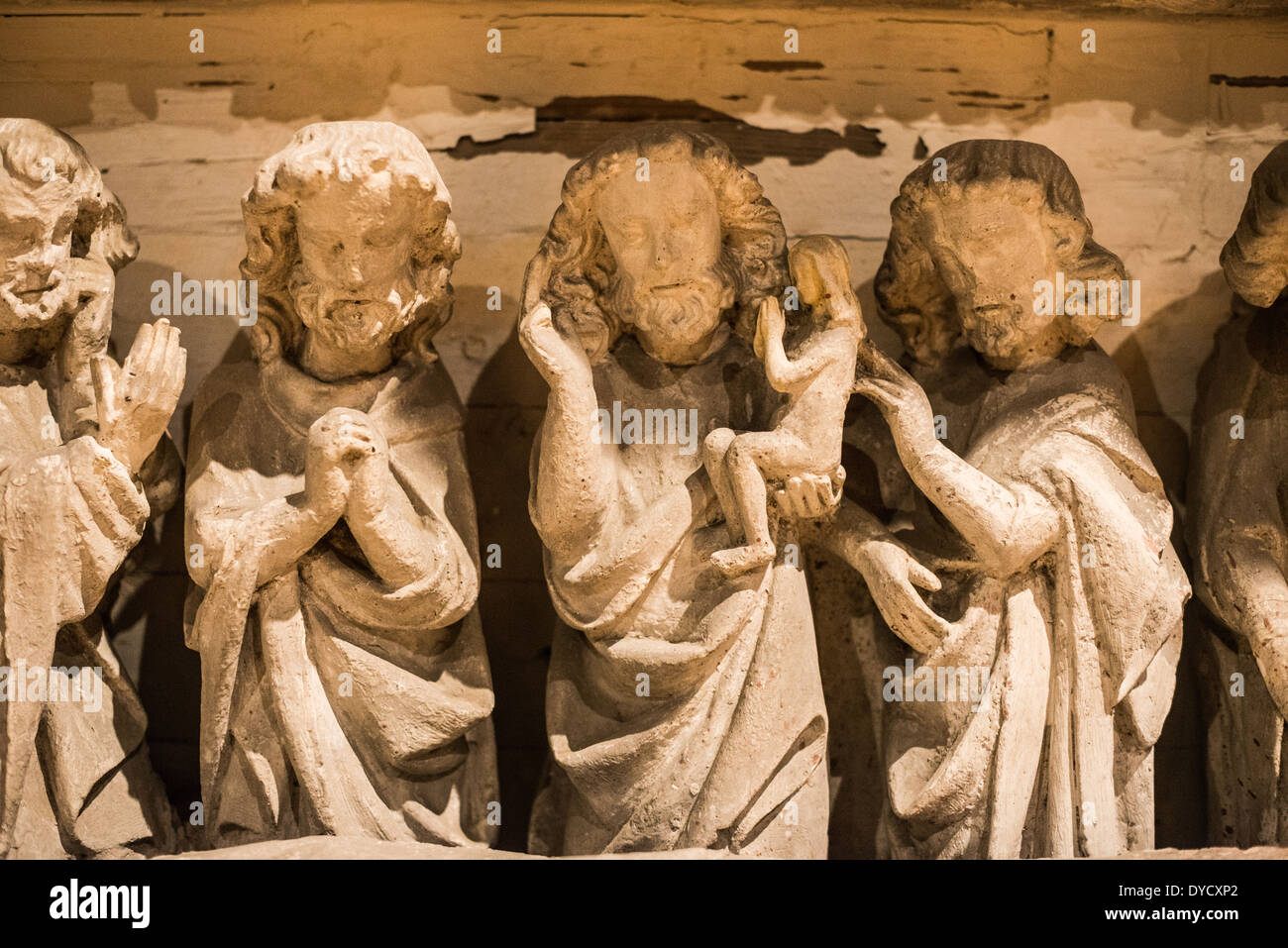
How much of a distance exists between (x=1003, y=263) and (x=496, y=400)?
1170 millimetres

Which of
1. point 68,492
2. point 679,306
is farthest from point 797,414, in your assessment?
point 68,492

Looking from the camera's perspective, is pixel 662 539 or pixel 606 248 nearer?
pixel 662 539

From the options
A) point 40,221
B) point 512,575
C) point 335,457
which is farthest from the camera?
point 512,575

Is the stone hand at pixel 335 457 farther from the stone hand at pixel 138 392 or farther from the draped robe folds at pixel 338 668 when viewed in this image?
the stone hand at pixel 138 392

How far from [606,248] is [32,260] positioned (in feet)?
3.64

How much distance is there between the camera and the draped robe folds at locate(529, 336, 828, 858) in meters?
3.42

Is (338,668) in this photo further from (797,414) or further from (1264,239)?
(1264,239)

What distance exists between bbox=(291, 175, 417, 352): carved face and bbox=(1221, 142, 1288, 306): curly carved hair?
1651 mm

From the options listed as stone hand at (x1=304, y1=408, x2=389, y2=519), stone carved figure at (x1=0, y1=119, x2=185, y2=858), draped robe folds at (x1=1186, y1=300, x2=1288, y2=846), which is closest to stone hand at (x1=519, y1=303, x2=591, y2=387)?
stone hand at (x1=304, y1=408, x2=389, y2=519)

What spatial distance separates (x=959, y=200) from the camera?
3.62 metres

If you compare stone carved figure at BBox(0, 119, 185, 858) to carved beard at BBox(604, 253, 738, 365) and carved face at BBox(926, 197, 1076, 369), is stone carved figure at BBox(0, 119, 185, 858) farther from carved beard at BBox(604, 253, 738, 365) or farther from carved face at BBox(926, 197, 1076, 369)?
carved face at BBox(926, 197, 1076, 369)

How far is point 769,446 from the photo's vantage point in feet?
11.3

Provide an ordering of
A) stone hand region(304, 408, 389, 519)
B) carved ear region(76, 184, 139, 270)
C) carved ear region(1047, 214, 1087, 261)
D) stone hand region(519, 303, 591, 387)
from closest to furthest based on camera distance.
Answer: stone hand region(304, 408, 389, 519)
stone hand region(519, 303, 591, 387)
carved ear region(1047, 214, 1087, 261)
carved ear region(76, 184, 139, 270)
